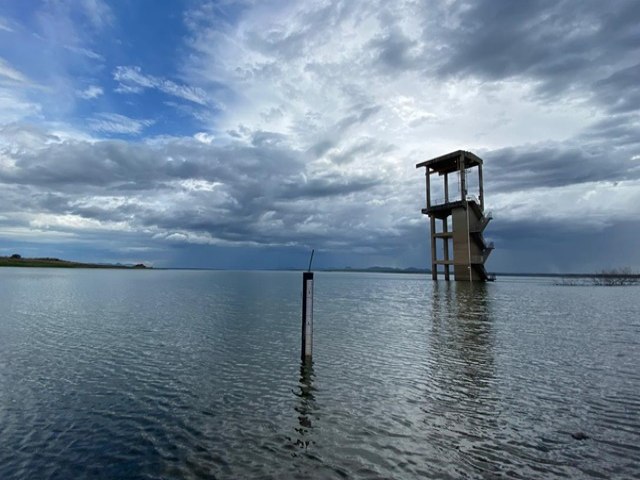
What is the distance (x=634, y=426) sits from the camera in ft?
28.7

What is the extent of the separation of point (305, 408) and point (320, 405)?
0.44 m

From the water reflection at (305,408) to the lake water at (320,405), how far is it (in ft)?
0.16

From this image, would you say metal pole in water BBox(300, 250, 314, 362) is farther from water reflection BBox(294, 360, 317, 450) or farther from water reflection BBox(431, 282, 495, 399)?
water reflection BBox(431, 282, 495, 399)

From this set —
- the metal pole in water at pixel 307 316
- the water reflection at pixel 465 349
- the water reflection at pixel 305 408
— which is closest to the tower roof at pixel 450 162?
the water reflection at pixel 465 349

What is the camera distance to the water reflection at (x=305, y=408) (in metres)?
8.07

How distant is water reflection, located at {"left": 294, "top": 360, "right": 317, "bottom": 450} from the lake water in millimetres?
50

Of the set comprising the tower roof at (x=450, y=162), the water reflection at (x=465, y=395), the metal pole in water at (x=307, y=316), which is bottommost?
the water reflection at (x=465, y=395)

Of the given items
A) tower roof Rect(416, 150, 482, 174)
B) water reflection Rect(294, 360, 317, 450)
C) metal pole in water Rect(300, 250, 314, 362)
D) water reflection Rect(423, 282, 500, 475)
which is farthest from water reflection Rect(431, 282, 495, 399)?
tower roof Rect(416, 150, 482, 174)

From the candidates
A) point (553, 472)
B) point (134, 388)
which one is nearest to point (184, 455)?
point (134, 388)

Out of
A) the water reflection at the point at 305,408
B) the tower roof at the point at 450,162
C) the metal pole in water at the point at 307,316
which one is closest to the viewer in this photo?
the water reflection at the point at 305,408

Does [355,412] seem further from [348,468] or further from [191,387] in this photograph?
[191,387]

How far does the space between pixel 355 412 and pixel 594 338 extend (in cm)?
1671

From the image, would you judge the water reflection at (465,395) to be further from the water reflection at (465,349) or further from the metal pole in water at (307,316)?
the metal pole in water at (307,316)

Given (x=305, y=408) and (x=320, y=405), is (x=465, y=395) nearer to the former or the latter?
(x=320, y=405)
